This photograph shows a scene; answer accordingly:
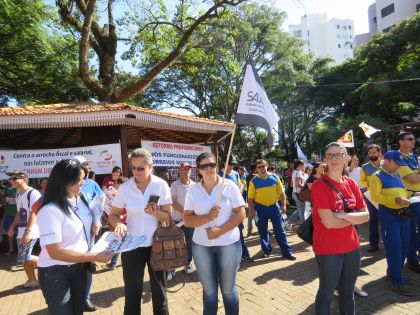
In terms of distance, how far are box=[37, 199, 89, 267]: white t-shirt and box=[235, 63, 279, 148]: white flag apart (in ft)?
6.31

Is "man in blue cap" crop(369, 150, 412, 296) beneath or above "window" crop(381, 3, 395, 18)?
beneath

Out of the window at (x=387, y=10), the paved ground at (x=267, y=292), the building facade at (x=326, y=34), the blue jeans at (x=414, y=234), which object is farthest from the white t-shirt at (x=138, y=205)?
the building facade at (x=326, y=34)

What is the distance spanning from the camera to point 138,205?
298cm

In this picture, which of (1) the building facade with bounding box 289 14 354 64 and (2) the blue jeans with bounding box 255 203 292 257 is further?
(1) the building facade with bounding box 289 14 354 64

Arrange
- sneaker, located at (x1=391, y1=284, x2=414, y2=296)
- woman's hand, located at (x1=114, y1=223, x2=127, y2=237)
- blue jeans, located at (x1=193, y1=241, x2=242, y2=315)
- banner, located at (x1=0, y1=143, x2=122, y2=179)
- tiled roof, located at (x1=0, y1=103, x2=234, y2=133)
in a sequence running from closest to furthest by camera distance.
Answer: woman's hand, located at (x1=114, y1=223, x2=127, y2=237) → blue jeans, located at (x1=193, y1=241, x2=242, y2=315) → sneaker, located at (x1=391, y1=284, x2=414, y2=296) → tiled roof, located at (x1=0, y1=103, x2=234, y2=133) → banner, located at (x1=0, y1=143, x2=122, y2=179)

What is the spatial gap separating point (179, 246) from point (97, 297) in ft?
8.20

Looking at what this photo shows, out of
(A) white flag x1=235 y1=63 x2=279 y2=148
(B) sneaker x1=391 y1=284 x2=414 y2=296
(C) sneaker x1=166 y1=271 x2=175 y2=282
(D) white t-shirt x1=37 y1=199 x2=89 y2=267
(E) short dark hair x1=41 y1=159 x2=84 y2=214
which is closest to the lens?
(D) white t-shirt x1=37 y1=199 x2=89 y2=267

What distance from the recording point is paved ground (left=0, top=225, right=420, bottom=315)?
401 centimetres

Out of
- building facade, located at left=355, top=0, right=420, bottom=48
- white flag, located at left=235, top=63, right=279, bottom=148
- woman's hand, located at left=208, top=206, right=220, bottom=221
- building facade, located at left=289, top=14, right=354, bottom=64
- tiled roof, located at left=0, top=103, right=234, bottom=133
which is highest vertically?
building facade, located at left=289, top=14, right=354, bottom=64

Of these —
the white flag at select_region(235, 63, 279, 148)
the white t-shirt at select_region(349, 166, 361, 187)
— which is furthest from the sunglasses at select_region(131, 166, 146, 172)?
the white t-shirt at select_region(349, 166, 361, 187)

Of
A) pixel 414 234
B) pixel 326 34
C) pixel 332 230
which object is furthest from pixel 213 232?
pixel 326 34

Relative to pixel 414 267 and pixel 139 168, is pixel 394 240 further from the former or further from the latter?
pixel 139 168

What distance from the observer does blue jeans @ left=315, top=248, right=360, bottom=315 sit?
9.62ft

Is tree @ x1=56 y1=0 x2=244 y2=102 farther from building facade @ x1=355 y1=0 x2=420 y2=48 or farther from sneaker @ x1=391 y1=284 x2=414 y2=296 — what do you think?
building facade @ x1=355 y1=0 x2=420 y2=48
